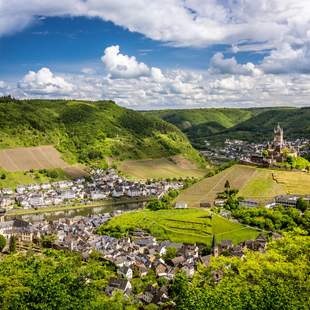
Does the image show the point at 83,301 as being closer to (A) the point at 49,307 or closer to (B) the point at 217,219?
(A) the point at 49,307

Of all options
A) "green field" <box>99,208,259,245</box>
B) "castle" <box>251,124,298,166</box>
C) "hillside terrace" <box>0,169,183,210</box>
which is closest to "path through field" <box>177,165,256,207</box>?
"castle" <box>251,124,298,166</box>

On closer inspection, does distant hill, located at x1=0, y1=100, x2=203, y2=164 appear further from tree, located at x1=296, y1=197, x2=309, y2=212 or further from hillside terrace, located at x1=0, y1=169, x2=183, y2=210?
tree, located at x1=296, y1=197, x2=309, y2=212

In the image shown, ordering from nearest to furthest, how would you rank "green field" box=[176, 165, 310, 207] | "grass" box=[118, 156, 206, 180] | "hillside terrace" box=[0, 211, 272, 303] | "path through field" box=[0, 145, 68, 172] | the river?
"hillside terrace" box=[0, 211, 272, 303]
the river
"green field" box=[176, 165, 310, 207]
"path through field" box=[0, 145, 68, 172]
"grass" box=[118, 156, 206, 180]

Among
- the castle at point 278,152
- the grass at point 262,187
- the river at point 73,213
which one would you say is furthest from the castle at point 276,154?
the river at point 73,213

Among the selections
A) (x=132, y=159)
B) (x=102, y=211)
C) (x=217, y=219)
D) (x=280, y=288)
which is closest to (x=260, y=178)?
(x=217, y=219)

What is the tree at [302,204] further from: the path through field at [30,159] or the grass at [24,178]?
the path through field at [30,159]

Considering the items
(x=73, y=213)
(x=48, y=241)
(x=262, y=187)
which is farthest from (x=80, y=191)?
(x=48, y=241)
